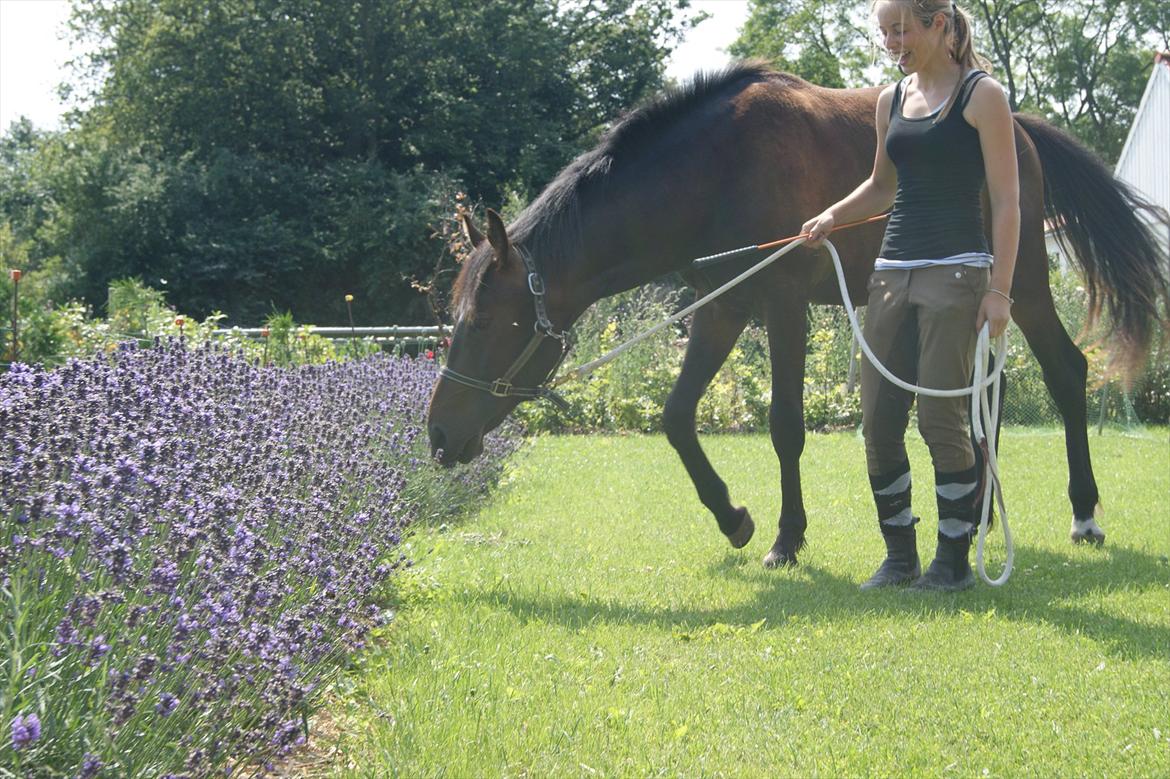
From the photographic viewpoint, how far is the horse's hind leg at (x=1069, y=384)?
6.40m

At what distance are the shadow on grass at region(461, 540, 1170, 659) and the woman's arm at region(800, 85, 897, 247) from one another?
158cm

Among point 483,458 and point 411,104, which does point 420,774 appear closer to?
point 483,458

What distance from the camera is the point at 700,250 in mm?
5809

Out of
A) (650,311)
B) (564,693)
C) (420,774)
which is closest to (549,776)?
(420,774)

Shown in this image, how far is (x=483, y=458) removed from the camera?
8219mm

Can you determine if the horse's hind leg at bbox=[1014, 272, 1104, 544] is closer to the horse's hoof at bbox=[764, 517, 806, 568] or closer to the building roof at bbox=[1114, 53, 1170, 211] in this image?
the horse's hoof at bbox=[764, 517, 806, 568]

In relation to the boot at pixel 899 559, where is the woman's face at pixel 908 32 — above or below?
above

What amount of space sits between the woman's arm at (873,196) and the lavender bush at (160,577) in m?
2.17

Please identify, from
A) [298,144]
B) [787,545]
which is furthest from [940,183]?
[298,144]

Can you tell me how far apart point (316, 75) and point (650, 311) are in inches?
932

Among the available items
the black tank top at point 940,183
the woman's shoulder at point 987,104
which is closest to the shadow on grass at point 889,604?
the black tank top at point 940,183

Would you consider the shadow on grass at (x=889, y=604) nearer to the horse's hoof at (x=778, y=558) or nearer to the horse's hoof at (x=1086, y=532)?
the horse's hoof at (x=778, y=558)

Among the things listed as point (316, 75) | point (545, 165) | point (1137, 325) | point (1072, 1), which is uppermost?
point (1072, 1)

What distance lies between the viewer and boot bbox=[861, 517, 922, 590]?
16.9 feet
